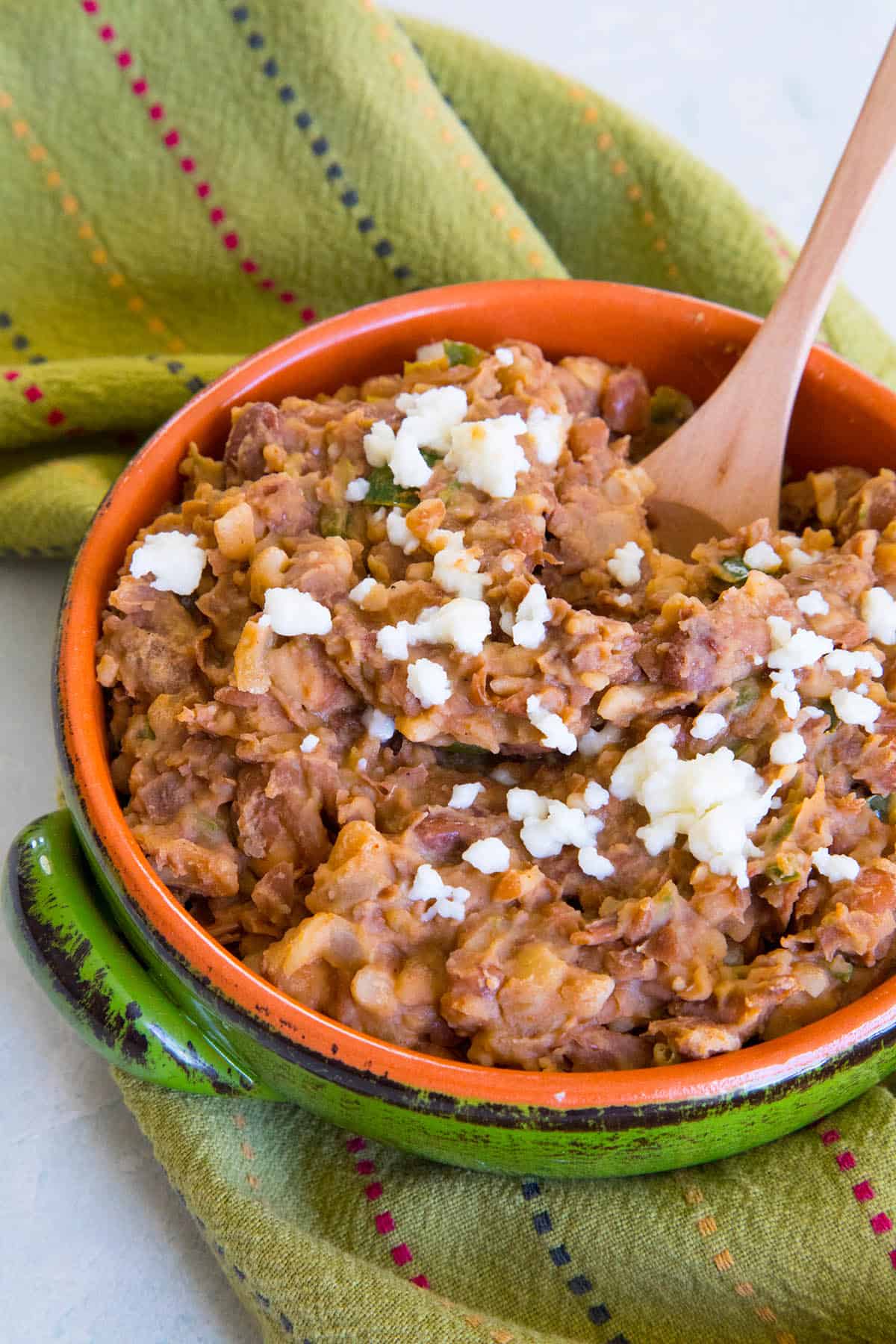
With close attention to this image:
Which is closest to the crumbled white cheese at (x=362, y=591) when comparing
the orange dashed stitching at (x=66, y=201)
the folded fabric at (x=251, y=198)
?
the folded fabric at (x=251, y=198)

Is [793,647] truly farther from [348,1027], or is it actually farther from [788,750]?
[348,1027]

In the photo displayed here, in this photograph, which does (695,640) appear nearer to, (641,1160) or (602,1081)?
(602,1081)

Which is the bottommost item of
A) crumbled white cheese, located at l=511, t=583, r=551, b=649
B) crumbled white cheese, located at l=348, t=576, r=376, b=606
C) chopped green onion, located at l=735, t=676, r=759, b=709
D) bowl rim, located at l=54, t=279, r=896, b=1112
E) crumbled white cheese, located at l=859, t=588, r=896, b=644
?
bowl rim, located at l=54, t=279, r=896, b=1112

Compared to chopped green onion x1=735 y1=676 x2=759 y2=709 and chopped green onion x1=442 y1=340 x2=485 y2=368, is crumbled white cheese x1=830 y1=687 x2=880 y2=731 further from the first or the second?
chopped green onion x1=442 y1=340 x2=485 y2=368

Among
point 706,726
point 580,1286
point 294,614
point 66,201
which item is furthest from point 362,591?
point 66,201

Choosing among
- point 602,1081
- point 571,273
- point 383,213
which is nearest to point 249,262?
point 383,213

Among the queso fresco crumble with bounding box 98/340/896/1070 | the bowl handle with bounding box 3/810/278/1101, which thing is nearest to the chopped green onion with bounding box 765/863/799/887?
the queso fresco crumble with bounding box 98/340/896/1070

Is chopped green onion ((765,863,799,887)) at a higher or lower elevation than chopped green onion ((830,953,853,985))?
higher
